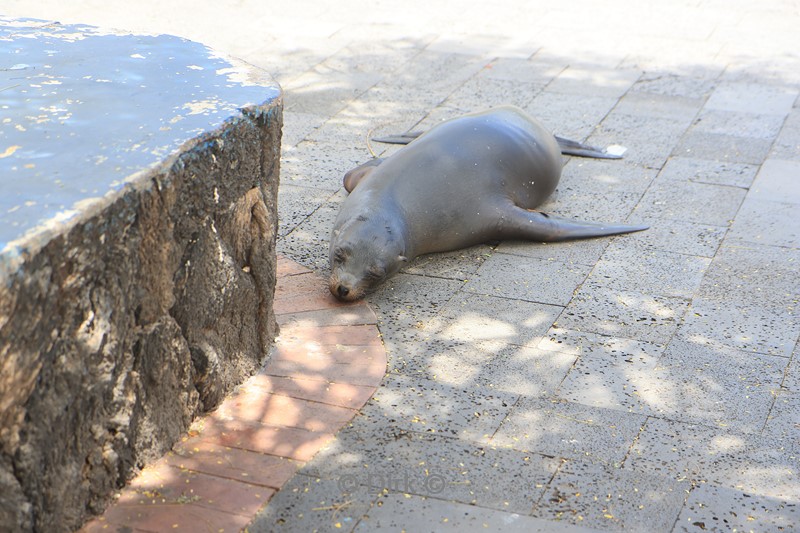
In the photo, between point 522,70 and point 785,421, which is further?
point 522,70

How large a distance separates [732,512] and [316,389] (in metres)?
1.74

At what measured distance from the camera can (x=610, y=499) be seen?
11.9 feet

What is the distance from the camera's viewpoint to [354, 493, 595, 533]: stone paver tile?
11.3 feet

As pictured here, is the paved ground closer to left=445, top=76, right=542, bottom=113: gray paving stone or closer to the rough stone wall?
left=445, top=76, right=542, bottom=113: gray paving stone

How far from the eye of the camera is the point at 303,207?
245 inches

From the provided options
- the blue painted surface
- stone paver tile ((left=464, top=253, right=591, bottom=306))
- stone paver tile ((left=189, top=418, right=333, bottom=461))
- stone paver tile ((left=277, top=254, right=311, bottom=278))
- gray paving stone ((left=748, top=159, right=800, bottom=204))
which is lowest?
stone paver tile ((left=277, top=254, right=311, bottom=278))

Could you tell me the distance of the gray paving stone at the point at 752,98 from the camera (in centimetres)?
797

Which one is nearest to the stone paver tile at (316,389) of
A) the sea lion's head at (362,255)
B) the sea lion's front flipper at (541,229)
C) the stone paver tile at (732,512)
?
the sea lion's head at (362,255)

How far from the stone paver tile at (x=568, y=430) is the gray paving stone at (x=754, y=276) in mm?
1345

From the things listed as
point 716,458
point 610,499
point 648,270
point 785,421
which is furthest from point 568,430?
point 648,270

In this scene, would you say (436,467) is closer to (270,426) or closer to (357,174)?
(270,426)

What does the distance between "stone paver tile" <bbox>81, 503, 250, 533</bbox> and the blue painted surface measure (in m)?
1.11

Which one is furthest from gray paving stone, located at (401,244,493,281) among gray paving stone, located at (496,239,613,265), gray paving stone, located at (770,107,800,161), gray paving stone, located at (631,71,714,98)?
gray paving stone, located at (631,71,714,98)

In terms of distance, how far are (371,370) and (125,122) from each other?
1.53m
